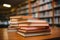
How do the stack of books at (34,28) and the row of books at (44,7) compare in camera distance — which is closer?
the stack of books at (34,28)

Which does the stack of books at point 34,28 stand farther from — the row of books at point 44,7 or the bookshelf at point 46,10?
the row of books at point 44,7

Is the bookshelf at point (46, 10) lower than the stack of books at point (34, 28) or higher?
higher

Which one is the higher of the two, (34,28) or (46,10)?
(46,10)

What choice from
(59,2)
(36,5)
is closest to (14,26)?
(59,2)

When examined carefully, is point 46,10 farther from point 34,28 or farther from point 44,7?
point 34,28

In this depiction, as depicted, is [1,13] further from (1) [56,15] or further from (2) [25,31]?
(2) [25,31]

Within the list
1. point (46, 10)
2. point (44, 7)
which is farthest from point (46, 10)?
point (44, 7)

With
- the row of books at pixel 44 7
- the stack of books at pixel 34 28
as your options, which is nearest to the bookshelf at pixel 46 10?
the row of books at pixel 44 7

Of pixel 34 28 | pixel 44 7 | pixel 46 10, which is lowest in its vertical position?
pixel 34 28

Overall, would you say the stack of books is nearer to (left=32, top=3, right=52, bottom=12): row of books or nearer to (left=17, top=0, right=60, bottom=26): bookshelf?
(left=17, top=0, right=60, bottom=26): bookshelf

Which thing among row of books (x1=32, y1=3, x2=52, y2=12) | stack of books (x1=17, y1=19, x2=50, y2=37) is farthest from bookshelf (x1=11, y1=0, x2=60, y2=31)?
stack of books (x1=17, y1=19, x2=50, y2=37)

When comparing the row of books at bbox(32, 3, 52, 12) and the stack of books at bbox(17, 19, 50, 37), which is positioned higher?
the row of books at bbox(32, 3, 52, 12)

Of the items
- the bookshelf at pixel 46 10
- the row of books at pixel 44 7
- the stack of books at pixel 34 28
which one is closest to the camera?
the stack of books at pixel 34 28

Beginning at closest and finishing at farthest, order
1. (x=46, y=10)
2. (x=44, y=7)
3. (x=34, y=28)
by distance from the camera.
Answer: (x=34, y=28) < (x=46, y=10) < (x=44, y=7)
